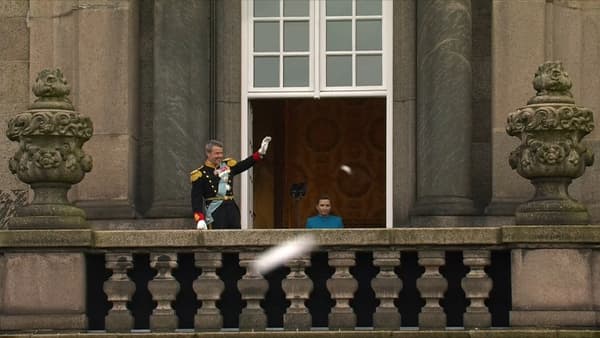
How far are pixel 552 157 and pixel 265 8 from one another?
6530 mm

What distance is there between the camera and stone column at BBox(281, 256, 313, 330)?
1817cm

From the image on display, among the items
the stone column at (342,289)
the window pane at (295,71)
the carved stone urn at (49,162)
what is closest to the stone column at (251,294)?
the stone column at (342,289)

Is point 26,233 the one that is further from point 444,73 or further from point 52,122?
point 444,73

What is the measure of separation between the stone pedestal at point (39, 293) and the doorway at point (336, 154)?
44.8ft

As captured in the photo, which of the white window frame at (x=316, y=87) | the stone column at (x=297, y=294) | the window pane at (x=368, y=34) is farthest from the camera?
the window pane at (x=368, y=34)

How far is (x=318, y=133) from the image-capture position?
33.0m

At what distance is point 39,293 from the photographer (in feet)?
60.5

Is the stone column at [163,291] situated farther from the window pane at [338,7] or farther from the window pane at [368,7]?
the window pane at [368,7]

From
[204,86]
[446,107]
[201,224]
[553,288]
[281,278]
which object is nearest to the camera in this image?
[553,288]

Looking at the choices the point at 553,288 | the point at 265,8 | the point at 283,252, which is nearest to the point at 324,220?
the point at 283,252

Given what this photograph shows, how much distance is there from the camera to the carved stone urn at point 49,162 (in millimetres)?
18594

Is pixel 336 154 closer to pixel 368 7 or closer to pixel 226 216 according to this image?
pixel 368 7

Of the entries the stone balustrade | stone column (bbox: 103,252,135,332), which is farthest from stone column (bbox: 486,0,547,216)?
stone column (bbox: 103,252,135,332)

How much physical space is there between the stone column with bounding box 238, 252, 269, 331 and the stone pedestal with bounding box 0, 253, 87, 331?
1604 millimetres
